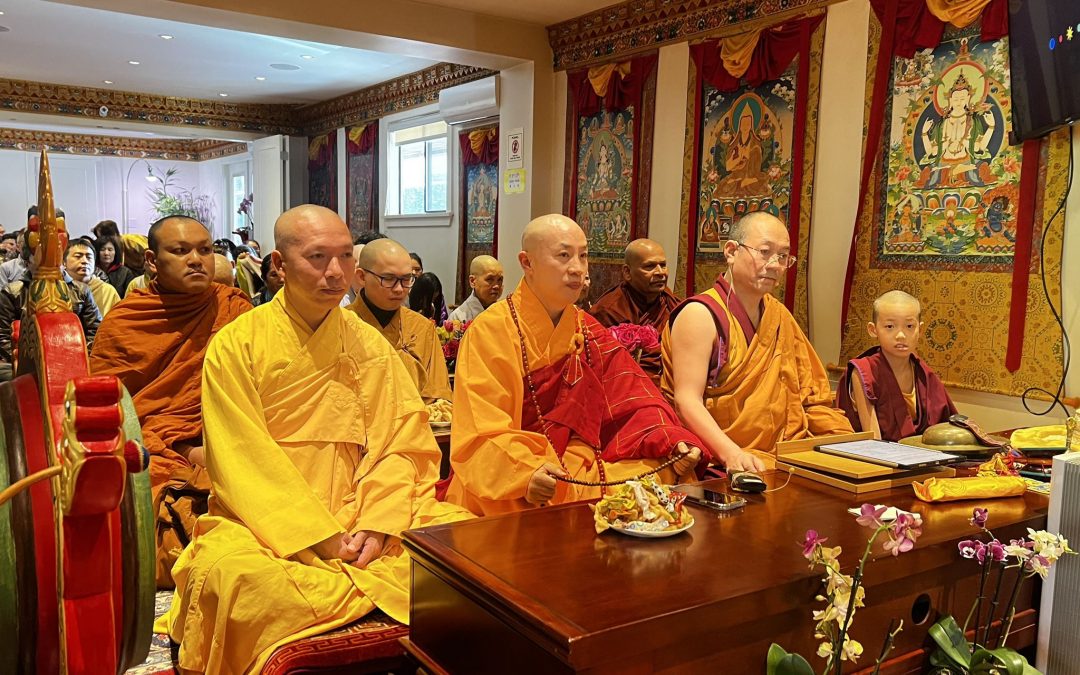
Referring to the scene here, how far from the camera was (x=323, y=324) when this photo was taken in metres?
2.47

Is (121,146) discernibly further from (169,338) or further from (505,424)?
(505,424)

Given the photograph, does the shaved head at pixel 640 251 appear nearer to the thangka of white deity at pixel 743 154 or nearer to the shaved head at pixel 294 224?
the thangka of white deity at pixel 743 154

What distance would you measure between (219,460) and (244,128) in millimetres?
10408

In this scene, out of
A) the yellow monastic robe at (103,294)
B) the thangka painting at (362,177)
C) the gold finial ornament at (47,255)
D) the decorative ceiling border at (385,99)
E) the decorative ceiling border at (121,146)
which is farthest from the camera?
the decorative ceiling border at (121,146)

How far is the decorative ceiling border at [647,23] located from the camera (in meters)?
5.07

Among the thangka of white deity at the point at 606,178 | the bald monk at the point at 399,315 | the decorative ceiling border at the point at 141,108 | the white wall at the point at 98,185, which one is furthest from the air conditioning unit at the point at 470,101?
the white wall at the point at 98,185

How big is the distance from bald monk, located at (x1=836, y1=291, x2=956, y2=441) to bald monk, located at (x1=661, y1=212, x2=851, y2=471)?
0.68ft

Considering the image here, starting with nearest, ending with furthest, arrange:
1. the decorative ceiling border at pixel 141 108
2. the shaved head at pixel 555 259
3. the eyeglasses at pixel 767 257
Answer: the shaved head at pixel 555 259
the eyeglasses at pixel 767 257
the decorative ceiling border at pixel 141 108

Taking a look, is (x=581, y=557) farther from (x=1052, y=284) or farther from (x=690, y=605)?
(x=1052, y=284)

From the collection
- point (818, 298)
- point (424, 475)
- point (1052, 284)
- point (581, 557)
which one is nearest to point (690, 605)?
point (581, 557)

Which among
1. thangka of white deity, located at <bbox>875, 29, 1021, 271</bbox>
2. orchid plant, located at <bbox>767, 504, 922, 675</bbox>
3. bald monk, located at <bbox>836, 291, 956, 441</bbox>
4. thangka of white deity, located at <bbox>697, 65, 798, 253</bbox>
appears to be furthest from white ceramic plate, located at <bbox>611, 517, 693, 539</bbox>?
thangka of white deity, located at <bbox>697, 65, 798, 253</bbox>

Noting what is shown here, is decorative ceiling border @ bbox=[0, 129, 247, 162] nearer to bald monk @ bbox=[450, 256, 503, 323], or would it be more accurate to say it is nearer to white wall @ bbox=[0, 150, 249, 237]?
white wall @ bbox=[0, 150, 249, 237]

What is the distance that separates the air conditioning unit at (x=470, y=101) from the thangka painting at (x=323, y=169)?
3244 mm

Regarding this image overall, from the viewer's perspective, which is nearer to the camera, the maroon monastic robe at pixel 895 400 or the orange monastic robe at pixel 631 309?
the maroon monastic robe at pixel 895 400
